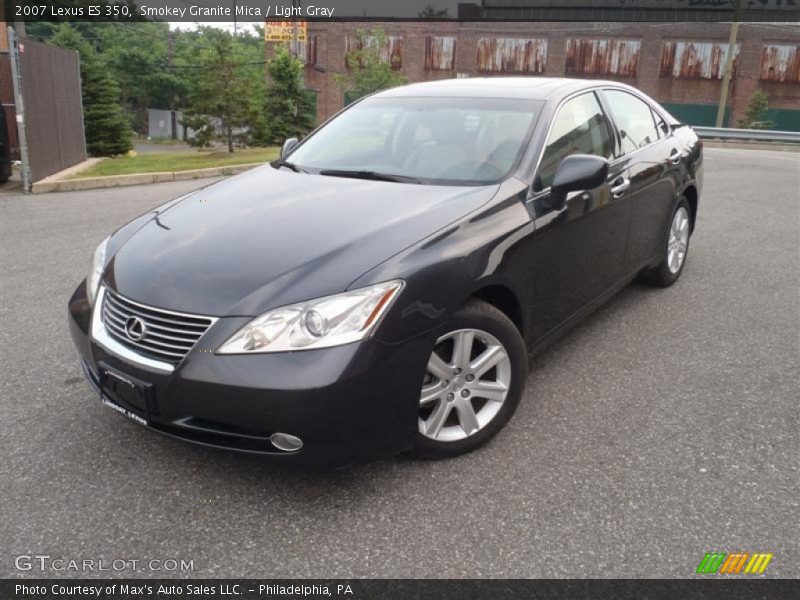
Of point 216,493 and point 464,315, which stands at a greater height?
point 464,315

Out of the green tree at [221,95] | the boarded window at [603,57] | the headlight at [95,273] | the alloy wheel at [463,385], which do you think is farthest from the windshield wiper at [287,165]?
the boarded window at [603,57]

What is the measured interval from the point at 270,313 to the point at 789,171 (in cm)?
1577

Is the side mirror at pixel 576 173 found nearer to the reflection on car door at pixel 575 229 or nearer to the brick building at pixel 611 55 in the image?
the reflection on car door at pixel 575 229

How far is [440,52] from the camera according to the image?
46.8 metres

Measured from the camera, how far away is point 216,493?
2814mm

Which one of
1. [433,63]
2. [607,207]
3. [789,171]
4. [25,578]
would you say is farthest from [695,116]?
[25,578]

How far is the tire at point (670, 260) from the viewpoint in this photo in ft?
17.6

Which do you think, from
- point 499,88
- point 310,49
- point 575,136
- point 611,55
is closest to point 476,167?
point 575,136

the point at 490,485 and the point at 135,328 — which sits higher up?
the point at 135,328

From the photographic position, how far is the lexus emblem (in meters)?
2.68

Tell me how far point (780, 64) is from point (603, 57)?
10.5 meters

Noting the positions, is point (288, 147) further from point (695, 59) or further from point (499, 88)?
point (695, 59)

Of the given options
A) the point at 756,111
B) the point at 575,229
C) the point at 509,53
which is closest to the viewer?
the point at 575,229

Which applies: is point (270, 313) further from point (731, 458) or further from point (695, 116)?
point (695, 116)
